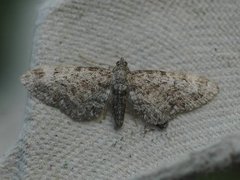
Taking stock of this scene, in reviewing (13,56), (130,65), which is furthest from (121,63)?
(13,56)

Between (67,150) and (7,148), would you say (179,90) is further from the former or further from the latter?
(7,148)

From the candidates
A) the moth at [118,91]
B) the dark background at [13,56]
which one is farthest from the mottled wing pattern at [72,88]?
the dark background at [13,56]

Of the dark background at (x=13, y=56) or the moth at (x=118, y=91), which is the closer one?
the moth at (x=118, y=91)

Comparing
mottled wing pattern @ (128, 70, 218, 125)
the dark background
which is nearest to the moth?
mottled wing pattern @ (128, 70, 218, 125)

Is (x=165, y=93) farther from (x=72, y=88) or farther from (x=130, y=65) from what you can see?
(x=72, y=88)

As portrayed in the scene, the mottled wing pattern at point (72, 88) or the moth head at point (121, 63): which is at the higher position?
the moth head at point (121, 63)

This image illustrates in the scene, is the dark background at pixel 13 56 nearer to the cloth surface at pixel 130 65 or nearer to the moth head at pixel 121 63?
the cloth surface at pixel 130 65

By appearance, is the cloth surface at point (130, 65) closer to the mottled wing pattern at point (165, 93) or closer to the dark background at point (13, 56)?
the mottled wing pattern at point (165, 93)
